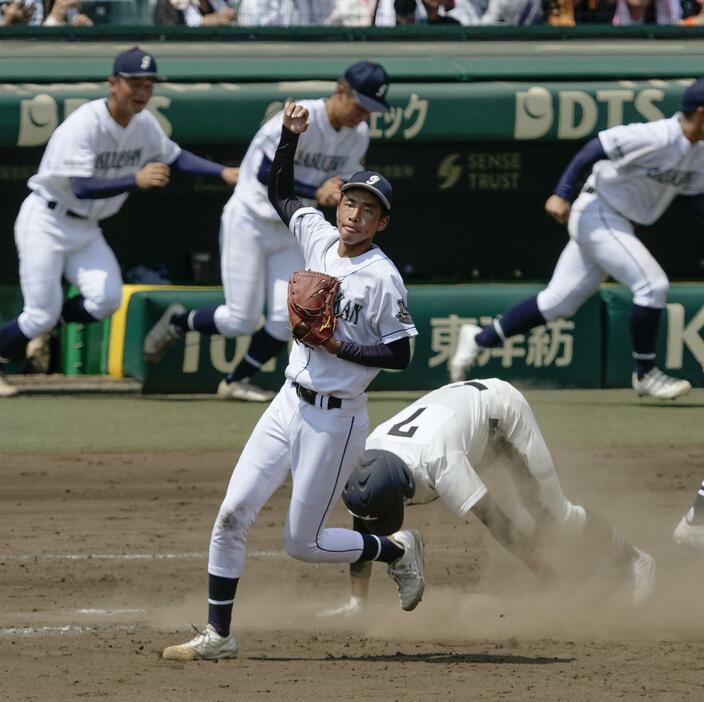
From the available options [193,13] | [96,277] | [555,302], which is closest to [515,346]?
[555,302]

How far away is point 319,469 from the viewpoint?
5184mm

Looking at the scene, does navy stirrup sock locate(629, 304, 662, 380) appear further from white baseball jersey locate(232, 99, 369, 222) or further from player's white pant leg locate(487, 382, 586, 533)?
player's white pant leg locate(487, 382, 586, 533)

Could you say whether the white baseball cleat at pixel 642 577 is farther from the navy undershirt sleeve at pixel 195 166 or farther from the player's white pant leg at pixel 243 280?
the navy undershirt sleeve at pixel 195 166

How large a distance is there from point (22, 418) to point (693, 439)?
4.05m

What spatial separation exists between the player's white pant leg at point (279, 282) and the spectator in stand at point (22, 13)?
3579mm

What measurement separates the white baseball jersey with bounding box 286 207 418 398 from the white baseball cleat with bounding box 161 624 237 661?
886 millimetres

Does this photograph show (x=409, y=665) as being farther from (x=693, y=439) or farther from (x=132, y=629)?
(x=693, y=439)

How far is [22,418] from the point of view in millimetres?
9805

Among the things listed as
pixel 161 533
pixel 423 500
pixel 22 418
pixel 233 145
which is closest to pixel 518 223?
pixel 233 145

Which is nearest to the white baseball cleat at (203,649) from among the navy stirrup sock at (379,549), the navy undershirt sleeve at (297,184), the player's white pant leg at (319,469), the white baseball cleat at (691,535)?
the player's white pant leg at (319,469)

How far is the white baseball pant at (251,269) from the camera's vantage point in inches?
392

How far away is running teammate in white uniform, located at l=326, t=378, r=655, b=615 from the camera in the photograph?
18.8 ft

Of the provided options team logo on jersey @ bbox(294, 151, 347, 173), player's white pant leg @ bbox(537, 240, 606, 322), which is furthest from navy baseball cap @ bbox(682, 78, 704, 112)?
team logo on jersey @ bbox(294, 151, 347, 173)

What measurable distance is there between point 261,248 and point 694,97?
2782mm
